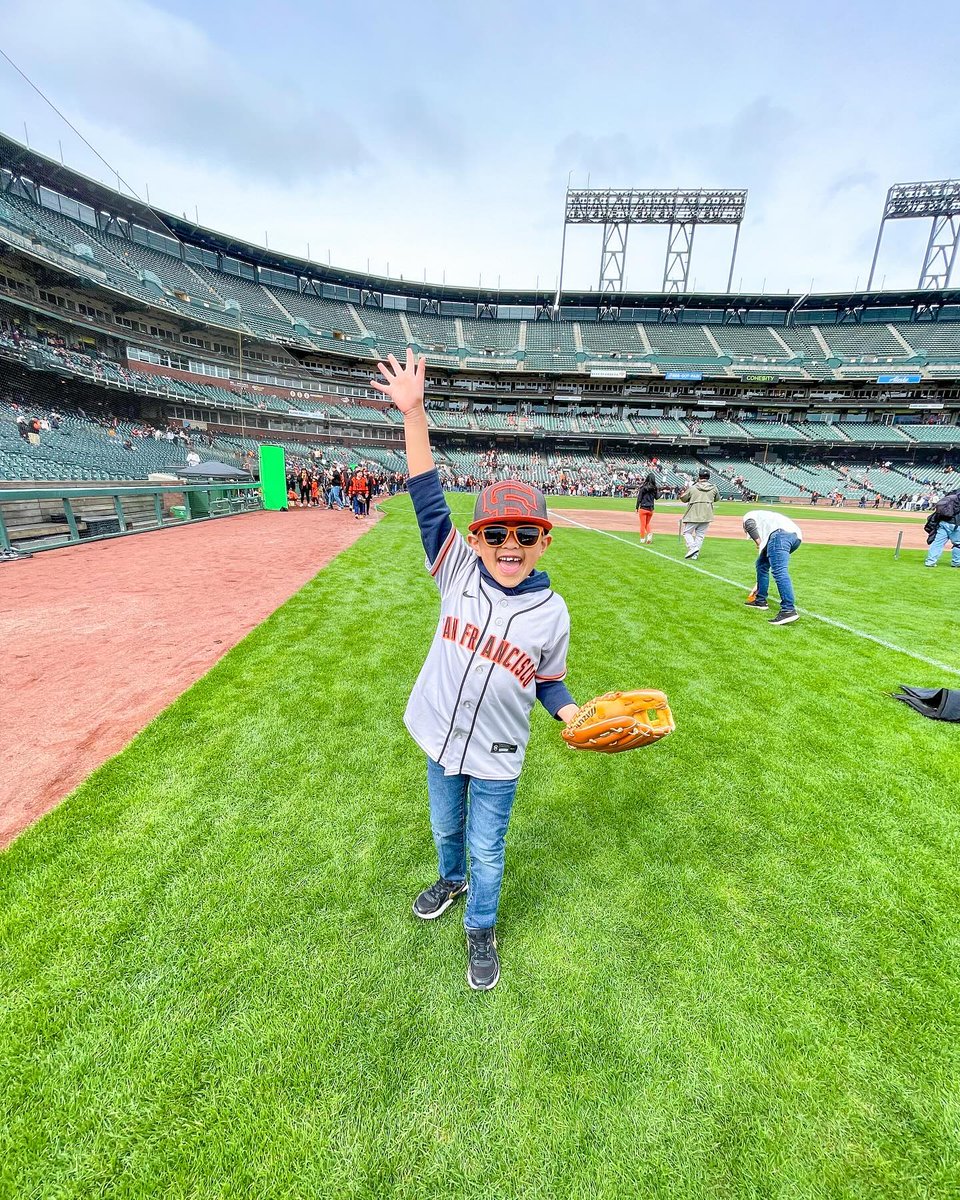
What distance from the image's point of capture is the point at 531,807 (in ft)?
10.2

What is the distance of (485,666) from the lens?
194 centimetres

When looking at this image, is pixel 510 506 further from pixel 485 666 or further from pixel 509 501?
pixel 485 666

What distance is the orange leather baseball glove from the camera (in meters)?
1.98

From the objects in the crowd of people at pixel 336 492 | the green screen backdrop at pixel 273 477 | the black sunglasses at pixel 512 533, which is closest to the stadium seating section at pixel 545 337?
the crowd of people at pixel 336 492

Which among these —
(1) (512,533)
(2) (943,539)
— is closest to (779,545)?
(1) (512,533)

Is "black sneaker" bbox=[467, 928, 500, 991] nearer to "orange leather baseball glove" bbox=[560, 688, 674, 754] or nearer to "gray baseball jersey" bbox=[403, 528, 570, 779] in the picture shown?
"gray baseball jersey" bbox=[403, 528, 570, 779]

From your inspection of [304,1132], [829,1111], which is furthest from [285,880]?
[829,1111]

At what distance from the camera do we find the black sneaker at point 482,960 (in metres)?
1.98

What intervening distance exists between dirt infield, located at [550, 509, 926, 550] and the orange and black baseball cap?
16.7 meters

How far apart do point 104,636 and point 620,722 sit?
5959mm

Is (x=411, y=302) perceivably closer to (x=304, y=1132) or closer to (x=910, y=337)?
(x=910, y=337)

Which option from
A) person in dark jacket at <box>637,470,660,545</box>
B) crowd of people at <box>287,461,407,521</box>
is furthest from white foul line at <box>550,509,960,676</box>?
crowd of people at <box>287,461,407,521</box>

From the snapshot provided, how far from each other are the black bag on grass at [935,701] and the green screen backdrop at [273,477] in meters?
20.3

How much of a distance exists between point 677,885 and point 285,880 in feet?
6.57
